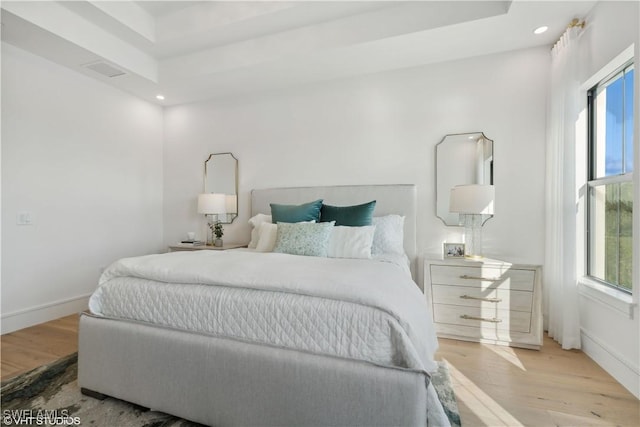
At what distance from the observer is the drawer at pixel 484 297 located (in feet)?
7.85

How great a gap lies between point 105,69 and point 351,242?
3.05 metres

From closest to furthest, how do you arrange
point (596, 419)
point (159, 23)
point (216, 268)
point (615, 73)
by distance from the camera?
1. point (596, 419)
2. point (216, 268)
3. point (615, 73)
4. point (159, 23)

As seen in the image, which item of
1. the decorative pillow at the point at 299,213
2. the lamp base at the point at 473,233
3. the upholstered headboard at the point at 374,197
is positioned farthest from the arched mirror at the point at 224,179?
the lamp base at the point at 473,233

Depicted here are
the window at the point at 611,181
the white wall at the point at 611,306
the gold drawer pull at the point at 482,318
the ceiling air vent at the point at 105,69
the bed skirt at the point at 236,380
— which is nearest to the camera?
the bed skirt at the point at 236,380

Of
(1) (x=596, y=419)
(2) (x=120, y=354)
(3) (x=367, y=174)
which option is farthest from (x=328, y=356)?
(3) (x=367, y=174)

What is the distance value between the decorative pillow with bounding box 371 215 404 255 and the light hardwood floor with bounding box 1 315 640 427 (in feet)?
2.83

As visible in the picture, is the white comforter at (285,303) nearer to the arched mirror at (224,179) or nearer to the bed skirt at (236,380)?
the bed skirt at (236,380)

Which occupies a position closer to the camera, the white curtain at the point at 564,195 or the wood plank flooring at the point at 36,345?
the wood plank flooring at the point at 36,345

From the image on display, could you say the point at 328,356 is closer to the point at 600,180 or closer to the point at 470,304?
the point at 470,304

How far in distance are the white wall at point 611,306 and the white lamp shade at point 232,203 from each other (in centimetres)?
347

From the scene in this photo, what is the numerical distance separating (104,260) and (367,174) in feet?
10.3

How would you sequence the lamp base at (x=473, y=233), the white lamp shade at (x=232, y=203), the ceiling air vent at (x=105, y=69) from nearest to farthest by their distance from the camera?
the lamp base at (x=473, y=233) < the ceiling air vent at (x=105, y=69) < the white lamp shade at (x=232, y=203)

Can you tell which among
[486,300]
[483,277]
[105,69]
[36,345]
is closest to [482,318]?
[486,300]

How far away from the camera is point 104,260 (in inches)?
139
